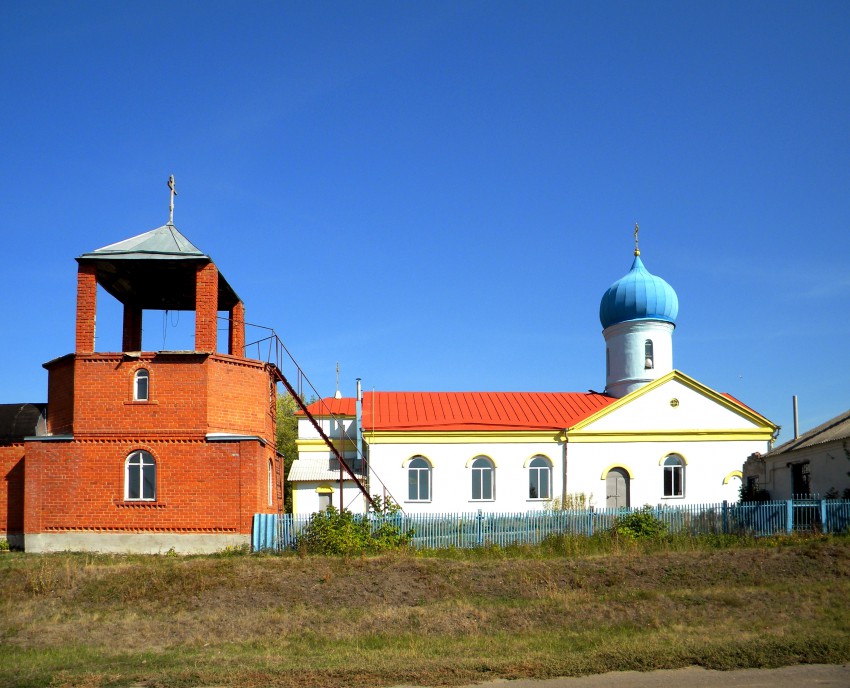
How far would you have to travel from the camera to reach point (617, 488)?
3269 centimetres

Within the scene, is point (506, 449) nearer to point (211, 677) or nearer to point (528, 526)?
point (528, 526)

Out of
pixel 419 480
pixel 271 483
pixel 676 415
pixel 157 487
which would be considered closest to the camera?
pixel 157 487

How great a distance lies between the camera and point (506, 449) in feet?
107

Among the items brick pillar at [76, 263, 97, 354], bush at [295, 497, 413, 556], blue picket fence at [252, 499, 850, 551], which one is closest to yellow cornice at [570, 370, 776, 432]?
blue picket fence at [252, 499, 850, 551]

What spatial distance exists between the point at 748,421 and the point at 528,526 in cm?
1461

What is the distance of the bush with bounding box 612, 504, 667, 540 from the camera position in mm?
21703

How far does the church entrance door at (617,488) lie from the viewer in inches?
1281

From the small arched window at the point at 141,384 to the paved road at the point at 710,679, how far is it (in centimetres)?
1359

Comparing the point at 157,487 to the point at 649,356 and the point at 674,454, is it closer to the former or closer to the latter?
the point at 674,454

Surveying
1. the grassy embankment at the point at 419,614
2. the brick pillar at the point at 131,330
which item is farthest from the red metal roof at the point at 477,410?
the grassy embankment at the point at 419,614

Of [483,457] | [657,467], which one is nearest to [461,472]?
[483,457]

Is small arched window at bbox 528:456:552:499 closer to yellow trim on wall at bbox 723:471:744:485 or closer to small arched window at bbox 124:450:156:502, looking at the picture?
yellow trim on wall at bbox 723:471:744:485

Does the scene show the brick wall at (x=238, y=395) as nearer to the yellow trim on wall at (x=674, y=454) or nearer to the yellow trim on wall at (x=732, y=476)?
the yellow trim on wall at (x=674, y=454)

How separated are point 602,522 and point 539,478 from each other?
10091mm
